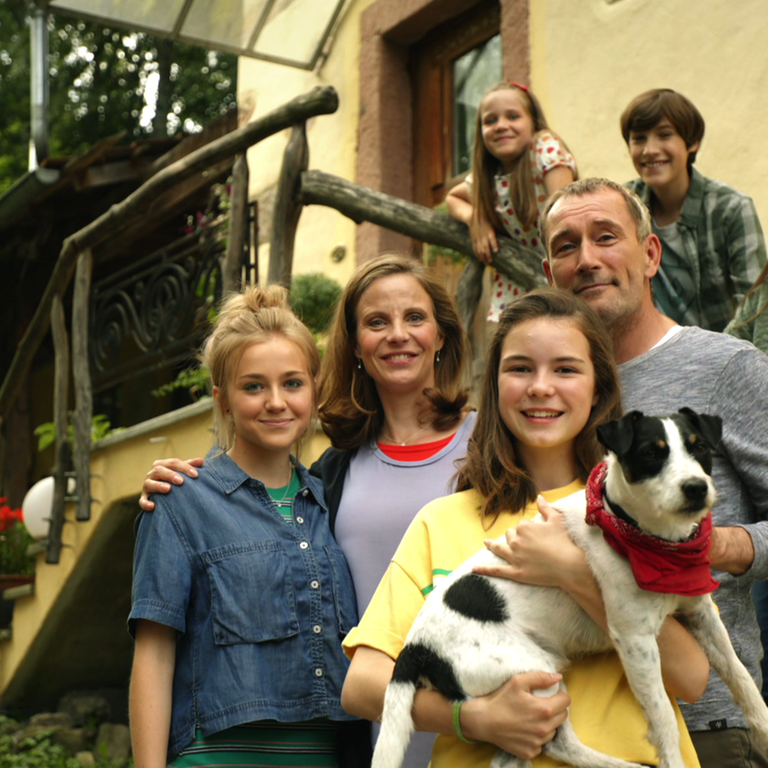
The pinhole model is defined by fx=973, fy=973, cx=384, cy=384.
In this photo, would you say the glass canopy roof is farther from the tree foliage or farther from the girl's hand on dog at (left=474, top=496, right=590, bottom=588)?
the tree foliage

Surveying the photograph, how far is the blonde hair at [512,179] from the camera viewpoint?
4520 mm

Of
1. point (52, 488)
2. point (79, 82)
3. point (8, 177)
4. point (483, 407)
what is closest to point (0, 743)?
point (52, 488)

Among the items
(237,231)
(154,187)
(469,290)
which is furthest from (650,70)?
(154,187)

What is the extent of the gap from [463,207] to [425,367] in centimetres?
188

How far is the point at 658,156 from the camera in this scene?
161 inches

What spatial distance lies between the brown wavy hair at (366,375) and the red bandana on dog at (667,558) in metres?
1.21

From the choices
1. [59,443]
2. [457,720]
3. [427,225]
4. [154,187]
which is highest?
[154,187]

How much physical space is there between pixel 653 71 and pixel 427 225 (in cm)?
210

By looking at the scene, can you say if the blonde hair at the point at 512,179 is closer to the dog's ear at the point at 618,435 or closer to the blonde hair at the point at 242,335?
the blonde hair at the point at 242,335

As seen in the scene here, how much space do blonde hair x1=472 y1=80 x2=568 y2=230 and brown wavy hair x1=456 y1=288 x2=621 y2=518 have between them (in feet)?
7.15

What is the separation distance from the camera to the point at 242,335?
2910mm

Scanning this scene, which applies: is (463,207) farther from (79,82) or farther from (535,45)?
(79,82)

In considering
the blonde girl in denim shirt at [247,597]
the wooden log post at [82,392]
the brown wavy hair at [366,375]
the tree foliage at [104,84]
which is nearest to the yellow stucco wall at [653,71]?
the brown wavy hair at [366,375]

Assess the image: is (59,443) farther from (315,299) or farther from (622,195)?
(622,195)
